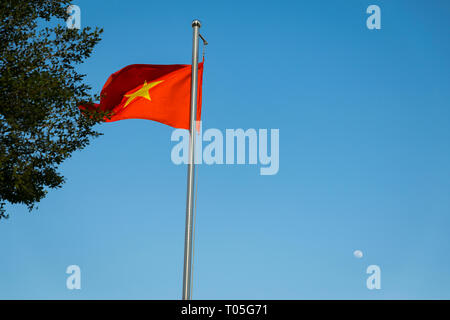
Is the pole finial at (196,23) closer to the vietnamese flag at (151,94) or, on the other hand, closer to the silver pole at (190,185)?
the silver pole at (190,185)

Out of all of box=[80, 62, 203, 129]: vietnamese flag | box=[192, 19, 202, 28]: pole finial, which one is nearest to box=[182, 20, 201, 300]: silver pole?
box=[192, 19, 202, 28]: pole finial

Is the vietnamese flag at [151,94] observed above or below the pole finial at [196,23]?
below

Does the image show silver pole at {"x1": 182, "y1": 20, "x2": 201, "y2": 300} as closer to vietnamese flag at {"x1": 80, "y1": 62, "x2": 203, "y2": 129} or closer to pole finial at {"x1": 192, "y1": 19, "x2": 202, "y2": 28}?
pole finial at {"x1": 192, "y1": 19, "x2": 202, "y2": 28}

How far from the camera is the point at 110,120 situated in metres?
15.0

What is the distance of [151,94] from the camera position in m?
14.2

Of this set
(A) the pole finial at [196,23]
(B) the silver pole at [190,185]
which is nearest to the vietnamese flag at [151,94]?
(B) the silver pole at [190,185]

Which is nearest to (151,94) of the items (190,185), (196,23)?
(196,23)

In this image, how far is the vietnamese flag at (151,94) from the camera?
1378cm

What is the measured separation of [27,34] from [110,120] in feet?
13.0
